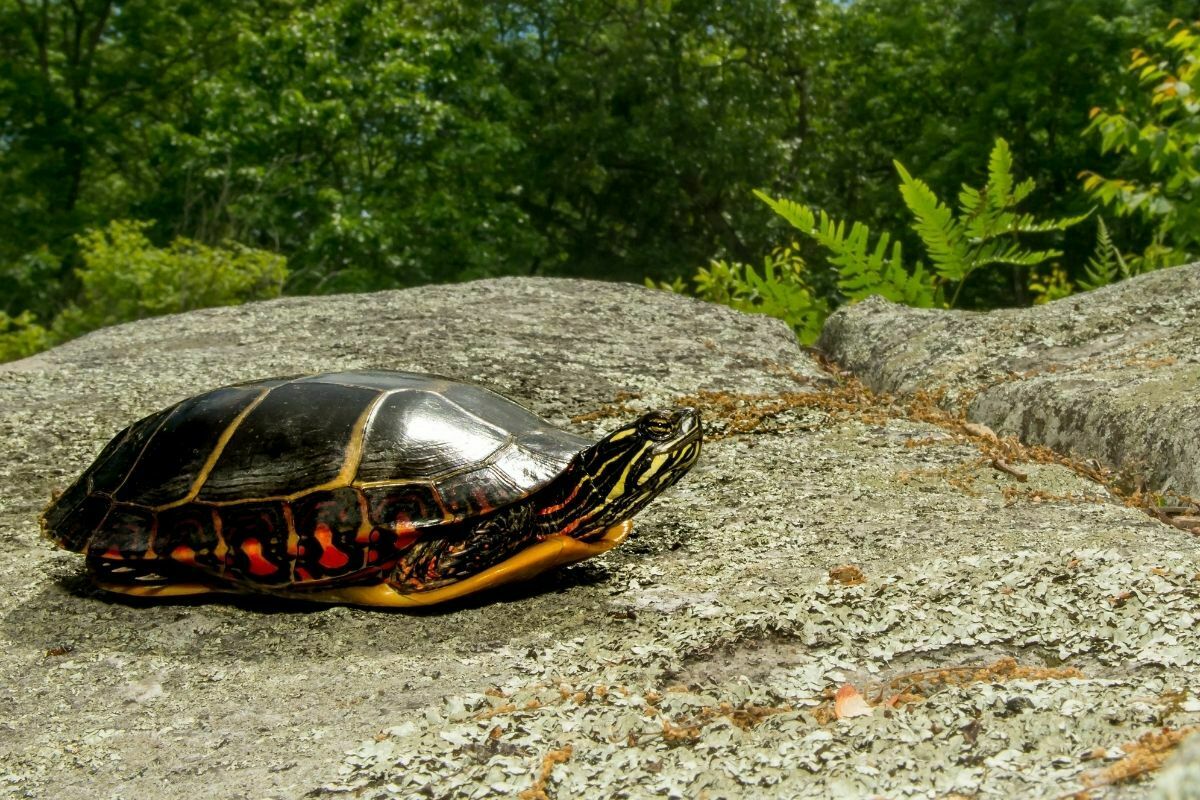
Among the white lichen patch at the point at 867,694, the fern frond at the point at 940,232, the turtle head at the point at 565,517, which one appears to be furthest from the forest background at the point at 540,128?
the white lichen patch at the point at 867,694

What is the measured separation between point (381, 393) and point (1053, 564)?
1933 mm

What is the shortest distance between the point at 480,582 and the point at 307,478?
0.59 m

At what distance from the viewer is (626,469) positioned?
2990 mm

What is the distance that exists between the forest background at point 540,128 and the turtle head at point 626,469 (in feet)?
53.1

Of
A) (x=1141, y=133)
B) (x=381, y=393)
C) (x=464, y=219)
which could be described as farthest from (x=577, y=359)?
(x=464, y=219)

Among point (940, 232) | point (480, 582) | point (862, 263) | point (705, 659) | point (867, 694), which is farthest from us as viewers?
point (862, 263)

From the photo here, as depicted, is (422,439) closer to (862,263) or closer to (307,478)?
(307,478)

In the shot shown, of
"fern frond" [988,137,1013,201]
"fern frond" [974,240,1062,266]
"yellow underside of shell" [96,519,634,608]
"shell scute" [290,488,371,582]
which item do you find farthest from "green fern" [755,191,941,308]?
"shell scute" [290,488,371,582]

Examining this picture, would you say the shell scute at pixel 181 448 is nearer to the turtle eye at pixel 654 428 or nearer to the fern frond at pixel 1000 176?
the turtle eye at pixel 654 428

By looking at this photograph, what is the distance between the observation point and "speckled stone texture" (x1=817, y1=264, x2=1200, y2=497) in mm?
3777

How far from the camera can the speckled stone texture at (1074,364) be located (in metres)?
3.78

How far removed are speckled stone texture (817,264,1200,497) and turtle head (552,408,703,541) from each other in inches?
69.4

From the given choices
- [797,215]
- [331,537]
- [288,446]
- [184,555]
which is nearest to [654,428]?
[331,537]

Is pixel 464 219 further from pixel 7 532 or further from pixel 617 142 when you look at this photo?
pixel 7 532
